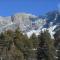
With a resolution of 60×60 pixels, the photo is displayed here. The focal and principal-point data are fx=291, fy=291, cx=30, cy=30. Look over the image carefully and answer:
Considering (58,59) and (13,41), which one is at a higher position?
(13,41)

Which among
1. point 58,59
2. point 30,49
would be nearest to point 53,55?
point 58,59

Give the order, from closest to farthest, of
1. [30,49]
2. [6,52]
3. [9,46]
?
1. [6,52]
2. [9,46]
3. [30,49]

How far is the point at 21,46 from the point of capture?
43.2 m

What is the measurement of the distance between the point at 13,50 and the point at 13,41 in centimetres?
450

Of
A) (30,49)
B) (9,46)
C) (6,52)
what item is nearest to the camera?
(6,52)

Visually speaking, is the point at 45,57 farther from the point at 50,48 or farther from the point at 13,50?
the point at 13,50

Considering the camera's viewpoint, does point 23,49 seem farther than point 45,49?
No

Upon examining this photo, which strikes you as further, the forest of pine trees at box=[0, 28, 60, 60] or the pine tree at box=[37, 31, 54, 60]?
the pine tree at box=[37, 31, 54, 60]

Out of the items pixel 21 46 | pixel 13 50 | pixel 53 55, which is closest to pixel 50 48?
pixel 53 55

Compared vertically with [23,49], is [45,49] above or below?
below

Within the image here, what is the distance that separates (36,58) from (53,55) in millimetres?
3343

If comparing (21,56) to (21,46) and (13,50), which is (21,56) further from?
(21,46)

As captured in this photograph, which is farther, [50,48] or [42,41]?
[42,41]

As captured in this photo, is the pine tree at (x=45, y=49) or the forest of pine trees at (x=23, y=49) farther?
the pine tree at (x=45, y=49)
